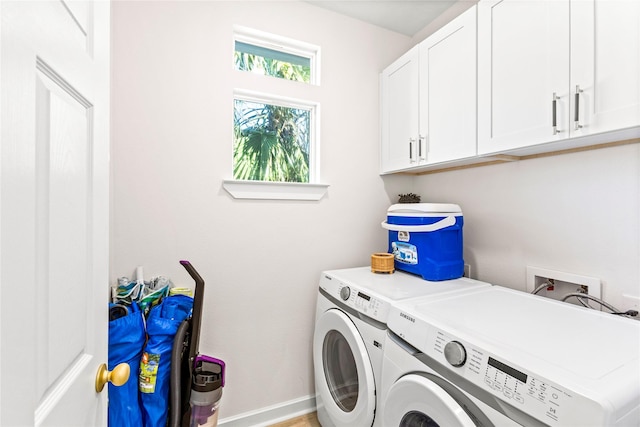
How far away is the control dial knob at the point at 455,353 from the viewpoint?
894mm

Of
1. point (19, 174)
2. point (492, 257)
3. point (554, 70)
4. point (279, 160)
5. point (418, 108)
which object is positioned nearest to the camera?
point (19, 174)

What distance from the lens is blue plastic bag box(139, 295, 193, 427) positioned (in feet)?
4.39

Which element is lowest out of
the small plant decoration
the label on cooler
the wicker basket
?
the wicker basket

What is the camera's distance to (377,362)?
4.14 ft

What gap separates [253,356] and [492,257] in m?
1.56

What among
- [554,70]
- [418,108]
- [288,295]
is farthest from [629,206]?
[288,295]

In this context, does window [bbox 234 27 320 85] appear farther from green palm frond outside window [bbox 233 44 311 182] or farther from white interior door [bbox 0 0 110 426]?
white interior door [bbox 0 0 110 426]

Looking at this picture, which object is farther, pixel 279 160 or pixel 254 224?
pixel 279 160

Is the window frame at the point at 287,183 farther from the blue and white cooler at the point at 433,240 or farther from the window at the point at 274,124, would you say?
the blue and white cooler at the point at 433,240

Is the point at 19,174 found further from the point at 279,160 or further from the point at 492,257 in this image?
the point at 492,257

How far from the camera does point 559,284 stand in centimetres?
147

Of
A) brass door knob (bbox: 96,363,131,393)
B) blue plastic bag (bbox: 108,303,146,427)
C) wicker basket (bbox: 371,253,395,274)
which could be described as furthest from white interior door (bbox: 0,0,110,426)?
wicker basket (bbox: 371,253,395,274)

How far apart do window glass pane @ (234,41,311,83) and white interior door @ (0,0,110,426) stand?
1.29 meters

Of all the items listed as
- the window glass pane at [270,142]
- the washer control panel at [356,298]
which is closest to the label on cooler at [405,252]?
the washer control panel at [356,298]
